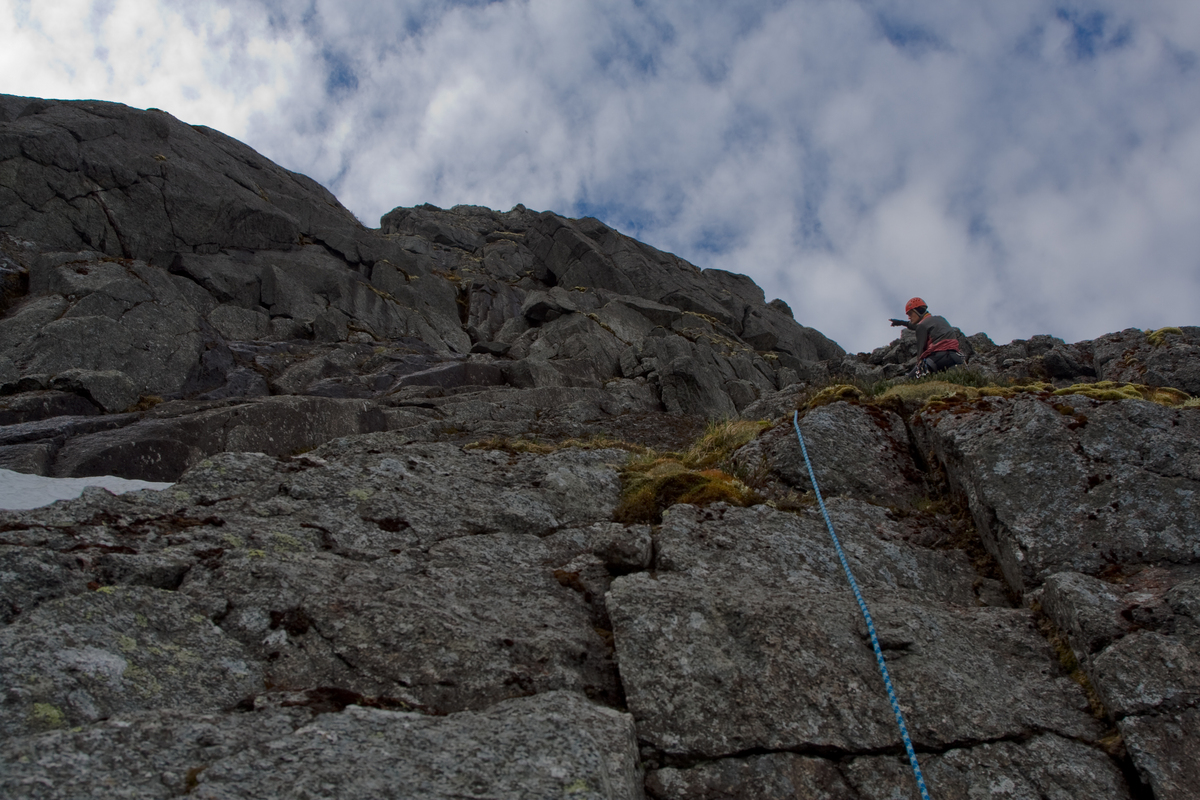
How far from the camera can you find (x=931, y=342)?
1792cm

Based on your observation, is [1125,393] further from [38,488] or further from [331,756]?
[38,488]

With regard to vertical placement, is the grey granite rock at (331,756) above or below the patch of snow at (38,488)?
below

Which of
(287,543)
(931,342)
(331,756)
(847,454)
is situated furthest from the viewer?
(931,342)

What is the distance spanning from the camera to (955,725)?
6.27 m

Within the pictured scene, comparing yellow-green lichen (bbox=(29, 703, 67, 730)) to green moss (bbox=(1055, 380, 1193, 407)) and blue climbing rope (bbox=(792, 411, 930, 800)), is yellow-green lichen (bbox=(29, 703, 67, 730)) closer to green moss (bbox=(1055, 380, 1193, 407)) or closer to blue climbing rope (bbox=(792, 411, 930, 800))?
blue climbing rope (bbox=(792, 411, 930, 800))

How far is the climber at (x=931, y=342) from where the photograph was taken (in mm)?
17125

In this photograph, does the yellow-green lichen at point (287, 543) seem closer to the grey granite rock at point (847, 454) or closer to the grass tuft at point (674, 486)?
the grass tuft at point (674, 486)

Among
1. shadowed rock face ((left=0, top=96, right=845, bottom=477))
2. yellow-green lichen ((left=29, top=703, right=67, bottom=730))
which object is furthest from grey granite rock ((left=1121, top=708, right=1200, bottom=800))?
shadowed rock face ((left=0, top=96, right=845, bottom=477))

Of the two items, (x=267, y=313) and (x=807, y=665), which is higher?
(x=267, y=313)

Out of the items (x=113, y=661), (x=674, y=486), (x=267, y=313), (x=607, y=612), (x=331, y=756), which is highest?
(x=267, y=313)

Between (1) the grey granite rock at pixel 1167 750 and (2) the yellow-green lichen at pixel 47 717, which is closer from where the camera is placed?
(2) the yellow-green lichen at pixel 47 717

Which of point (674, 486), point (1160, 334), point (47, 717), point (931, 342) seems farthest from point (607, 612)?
point (1160, 334)

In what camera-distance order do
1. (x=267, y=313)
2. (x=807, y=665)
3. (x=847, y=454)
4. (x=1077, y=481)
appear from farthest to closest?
(x=267, y=313), (x=847, y=454), (x=1077, y=481), (x=807, y=665)

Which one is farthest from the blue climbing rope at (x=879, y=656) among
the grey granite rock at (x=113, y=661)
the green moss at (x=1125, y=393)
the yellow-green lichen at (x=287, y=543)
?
the yellow-green lichen at (x=287, y=543)
